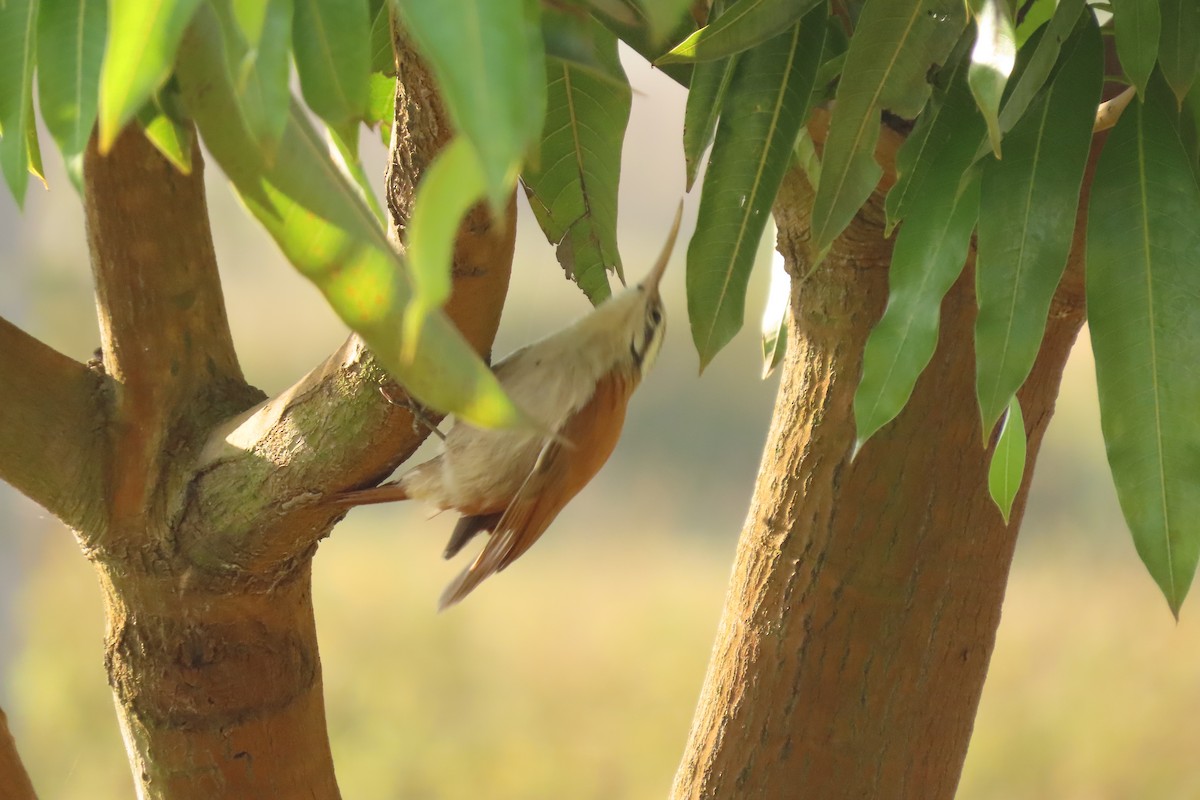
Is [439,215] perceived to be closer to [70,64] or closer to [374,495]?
[70,64]

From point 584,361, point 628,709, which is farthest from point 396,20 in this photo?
point 628,709

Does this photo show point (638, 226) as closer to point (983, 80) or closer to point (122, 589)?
point (122, 589)

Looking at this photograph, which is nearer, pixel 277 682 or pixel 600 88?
pixel 600 88

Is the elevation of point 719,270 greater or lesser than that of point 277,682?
greater

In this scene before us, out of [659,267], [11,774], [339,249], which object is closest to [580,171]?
[659,267]

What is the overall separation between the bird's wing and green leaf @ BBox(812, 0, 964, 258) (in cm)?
31

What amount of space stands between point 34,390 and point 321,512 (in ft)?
0.74

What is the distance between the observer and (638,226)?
5.65ft

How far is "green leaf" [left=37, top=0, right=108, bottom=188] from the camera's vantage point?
0.46 metres

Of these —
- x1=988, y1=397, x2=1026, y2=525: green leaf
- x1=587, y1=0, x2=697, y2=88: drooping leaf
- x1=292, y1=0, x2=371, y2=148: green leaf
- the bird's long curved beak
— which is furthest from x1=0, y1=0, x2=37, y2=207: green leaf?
x1=988, y1=397, x2=1026, y2=525: green leaf

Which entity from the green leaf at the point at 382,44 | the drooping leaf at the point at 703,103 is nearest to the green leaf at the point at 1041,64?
the drooping leaf at the point at 703,103

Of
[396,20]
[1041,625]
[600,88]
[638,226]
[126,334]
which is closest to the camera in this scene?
[396,20]

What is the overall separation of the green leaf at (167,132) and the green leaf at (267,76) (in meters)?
0.18

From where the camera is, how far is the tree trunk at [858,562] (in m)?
0.93
